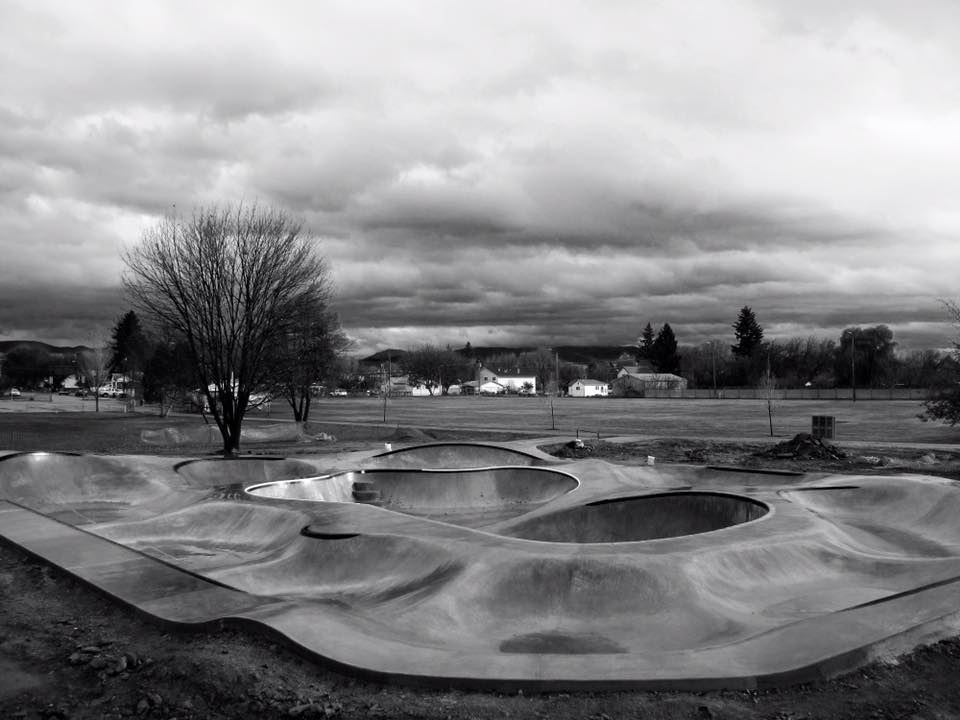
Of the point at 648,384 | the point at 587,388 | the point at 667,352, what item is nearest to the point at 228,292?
the point at 648,384

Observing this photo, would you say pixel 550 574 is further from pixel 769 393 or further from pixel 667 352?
pixel 667 352

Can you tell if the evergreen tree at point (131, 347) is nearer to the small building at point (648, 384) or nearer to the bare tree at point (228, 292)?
the bare tree at point (228, 292)

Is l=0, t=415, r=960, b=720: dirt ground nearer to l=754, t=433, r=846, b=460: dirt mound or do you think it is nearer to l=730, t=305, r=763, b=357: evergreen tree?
l=754, t=433, r=846, b=460: dirt mound

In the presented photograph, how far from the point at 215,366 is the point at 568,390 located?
15944 cm

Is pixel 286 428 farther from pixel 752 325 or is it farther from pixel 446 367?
pixel 446 367

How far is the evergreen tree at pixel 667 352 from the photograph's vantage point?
15475cm

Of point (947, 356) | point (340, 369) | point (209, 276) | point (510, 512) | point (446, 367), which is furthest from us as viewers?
point (446, 367)

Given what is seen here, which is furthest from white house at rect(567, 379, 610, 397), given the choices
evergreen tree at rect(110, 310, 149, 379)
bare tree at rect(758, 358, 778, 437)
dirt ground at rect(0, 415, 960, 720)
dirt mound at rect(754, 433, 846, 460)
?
dirt ground at rect(0, 415, 960, 720)

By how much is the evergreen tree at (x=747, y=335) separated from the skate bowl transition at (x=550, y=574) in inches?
5252

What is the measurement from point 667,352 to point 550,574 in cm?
15113

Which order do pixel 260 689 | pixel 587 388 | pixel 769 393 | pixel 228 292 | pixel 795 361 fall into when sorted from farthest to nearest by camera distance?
pixel 587 388, pixel 795 361, pixel 769 393, pixel 228 292, pixel 260 689

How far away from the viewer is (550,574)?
9.28 metres

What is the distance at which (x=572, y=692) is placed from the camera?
6180 mm

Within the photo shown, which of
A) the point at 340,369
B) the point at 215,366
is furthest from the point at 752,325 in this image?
the point at 215,366
